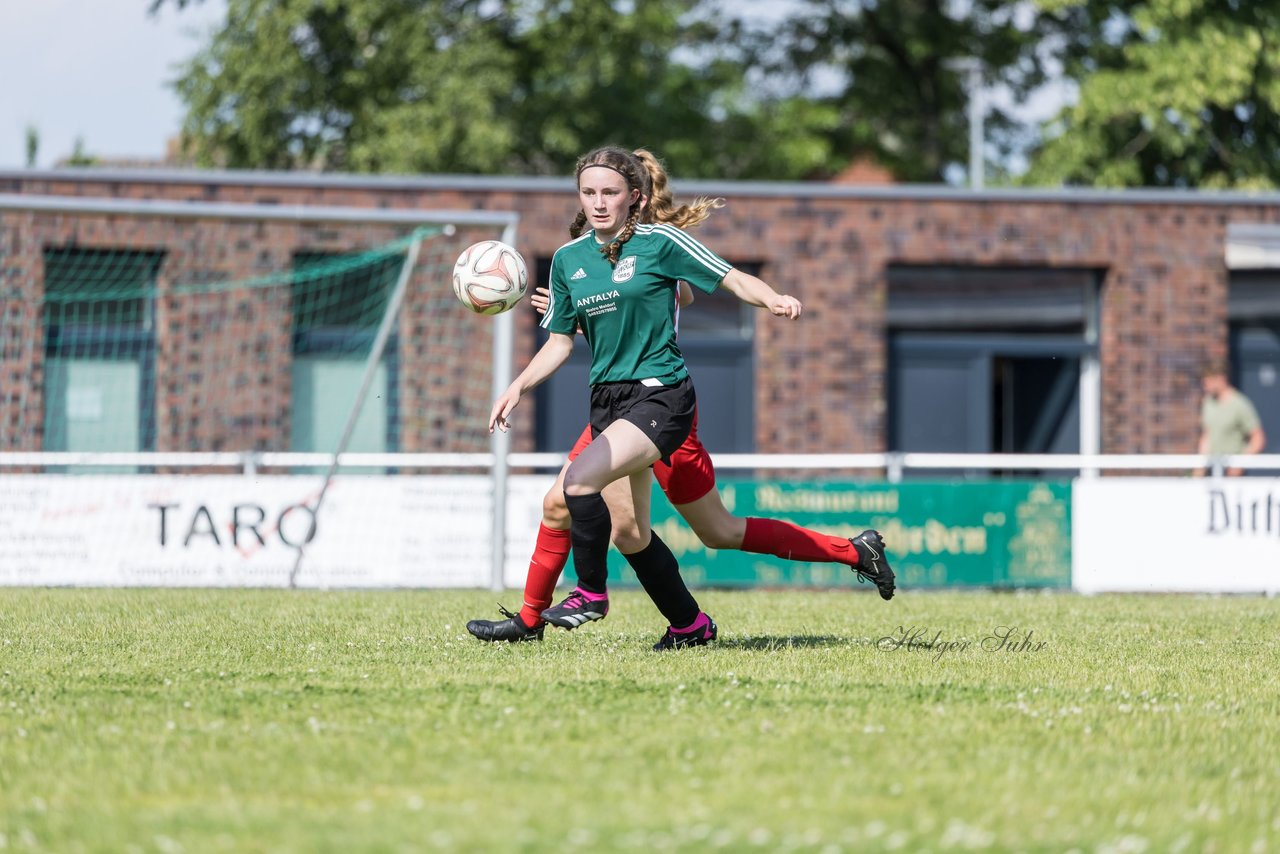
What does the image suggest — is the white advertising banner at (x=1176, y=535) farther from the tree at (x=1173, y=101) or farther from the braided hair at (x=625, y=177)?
the tree at (x=1173, y=101)

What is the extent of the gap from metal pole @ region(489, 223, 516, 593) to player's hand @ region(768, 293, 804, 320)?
6.57 metres

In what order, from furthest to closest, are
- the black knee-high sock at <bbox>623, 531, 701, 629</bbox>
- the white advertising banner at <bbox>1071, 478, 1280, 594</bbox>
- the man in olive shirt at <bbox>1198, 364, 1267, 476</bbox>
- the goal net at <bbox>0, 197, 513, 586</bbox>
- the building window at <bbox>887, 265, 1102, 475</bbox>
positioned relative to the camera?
1. the building window at <bbox>887, 265, 1102, 475</bbox>
2. the man in olive shirt at <bbox>1198, 364, 1267, 476</bbox>
3. the goal net at <bbox>0, 197, 513, 586</bbox>
4. the white advertising banner at <bbox>1071, 478, 1280, 594</bbox>
5. the black knee-high sock at <bbox>623, 531, 701, 629</bbox>

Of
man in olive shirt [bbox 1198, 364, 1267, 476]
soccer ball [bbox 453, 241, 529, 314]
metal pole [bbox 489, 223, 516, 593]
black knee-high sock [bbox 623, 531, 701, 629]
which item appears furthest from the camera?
man in olive shirt [bbox 1198, 364, 1267, 476]

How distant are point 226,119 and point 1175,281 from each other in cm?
1756

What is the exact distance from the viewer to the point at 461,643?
8.02 meters

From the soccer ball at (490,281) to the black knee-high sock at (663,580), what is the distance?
1526mm

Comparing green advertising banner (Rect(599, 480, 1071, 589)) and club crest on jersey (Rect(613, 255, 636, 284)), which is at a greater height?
club crest on jersey (Rect(613, 255, 636, 284))

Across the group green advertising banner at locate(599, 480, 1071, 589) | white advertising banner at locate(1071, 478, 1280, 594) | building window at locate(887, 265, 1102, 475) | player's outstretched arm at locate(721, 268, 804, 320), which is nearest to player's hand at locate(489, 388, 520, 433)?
player's outstretched arm at locate(721, 268, 804, 320)

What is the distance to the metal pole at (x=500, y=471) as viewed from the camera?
13500 millimetres

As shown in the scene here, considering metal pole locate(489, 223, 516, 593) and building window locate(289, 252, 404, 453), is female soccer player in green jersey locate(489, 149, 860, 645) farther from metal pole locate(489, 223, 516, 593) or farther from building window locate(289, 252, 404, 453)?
building window locate(289, 252, 404, 453)

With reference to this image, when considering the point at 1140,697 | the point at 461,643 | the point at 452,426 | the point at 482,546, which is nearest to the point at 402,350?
the point at 452,426

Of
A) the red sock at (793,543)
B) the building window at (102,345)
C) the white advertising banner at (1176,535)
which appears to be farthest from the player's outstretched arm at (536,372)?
the building window at (102,345)

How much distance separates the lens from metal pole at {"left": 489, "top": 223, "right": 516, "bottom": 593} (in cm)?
1350

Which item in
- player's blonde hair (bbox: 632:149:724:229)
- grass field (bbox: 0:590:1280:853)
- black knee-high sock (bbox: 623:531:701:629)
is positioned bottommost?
grass field (bbox: 0:590:1280:853)
